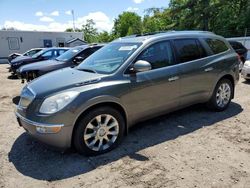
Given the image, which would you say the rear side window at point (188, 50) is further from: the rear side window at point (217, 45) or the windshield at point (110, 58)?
the windshield at point (110, 58)

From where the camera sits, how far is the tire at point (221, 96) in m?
5.52

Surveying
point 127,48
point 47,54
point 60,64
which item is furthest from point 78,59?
point 47,54

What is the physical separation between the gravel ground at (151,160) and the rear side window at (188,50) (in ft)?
4.12

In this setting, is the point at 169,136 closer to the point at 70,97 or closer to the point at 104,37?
the point at 70,97

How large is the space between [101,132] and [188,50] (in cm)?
240

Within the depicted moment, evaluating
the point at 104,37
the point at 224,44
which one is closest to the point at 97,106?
the point at 224,44

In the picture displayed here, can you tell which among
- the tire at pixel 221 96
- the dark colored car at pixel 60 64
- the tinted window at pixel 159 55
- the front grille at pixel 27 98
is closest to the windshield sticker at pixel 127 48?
the tinted window at pixel 159 55

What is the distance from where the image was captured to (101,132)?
12.9ft

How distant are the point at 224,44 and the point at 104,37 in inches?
2573

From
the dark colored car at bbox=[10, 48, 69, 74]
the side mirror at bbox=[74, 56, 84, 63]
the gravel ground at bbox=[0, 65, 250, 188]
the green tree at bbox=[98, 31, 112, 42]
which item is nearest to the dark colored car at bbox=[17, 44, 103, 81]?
the side mirror at bbox=[74, 56, 84, 63]

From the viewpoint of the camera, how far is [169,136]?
4.53 m

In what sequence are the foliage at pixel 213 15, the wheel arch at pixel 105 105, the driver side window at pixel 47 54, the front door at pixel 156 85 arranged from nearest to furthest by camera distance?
the wheel arch at pixel 105 105, the front door at pixel 156 85, the driver side window at pixel 47 54, the foliage at pixel 213 15

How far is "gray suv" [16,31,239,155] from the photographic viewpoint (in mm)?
3627

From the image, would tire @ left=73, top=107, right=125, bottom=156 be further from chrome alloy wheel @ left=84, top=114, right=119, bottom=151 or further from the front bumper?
the front bumper
